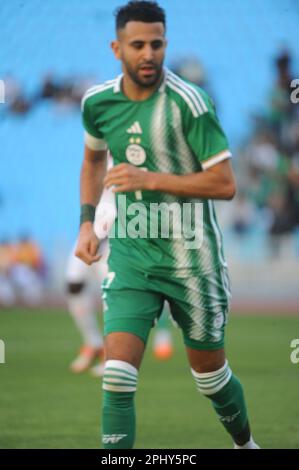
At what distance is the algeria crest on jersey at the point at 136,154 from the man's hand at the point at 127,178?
10.3 inches

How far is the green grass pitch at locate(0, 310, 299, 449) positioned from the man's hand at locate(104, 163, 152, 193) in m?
1.91

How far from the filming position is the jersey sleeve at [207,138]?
4.93 metres

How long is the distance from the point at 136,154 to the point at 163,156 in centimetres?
13

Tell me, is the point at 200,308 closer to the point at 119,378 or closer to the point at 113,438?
the point at 119,378

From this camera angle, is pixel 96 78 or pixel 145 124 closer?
pixel 145 124

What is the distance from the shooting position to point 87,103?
5.25m

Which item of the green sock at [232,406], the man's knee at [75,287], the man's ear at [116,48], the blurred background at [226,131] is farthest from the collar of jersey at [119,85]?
the blurred background at [226,131]

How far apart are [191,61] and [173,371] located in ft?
27.5

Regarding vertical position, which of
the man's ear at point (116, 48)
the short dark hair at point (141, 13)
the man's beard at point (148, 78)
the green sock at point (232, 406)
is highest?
the short dark hair at point (141, 13)

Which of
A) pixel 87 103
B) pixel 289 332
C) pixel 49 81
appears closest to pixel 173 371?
pixel 289 332

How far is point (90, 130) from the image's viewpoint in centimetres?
534

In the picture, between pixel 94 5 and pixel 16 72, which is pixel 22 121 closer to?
pixel 16 72

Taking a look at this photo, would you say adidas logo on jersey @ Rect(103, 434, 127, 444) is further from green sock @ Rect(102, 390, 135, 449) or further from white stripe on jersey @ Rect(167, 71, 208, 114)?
white stripe on jersey @ Rect(167, 71, 208, 114)

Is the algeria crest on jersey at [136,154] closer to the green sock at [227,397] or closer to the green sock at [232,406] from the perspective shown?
the green sock at [227,397]
